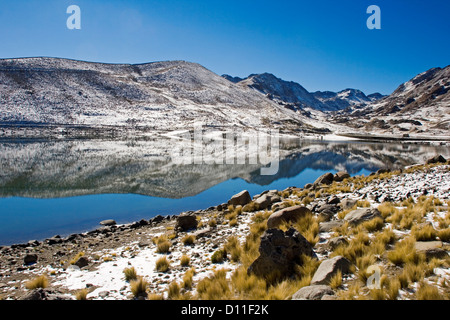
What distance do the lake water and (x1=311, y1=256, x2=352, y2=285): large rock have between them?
35.7ft

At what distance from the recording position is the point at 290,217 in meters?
8.34

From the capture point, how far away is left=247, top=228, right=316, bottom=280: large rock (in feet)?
17.1

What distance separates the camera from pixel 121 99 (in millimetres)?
89812

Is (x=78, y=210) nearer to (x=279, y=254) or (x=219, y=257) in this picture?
(x=219, y=257)

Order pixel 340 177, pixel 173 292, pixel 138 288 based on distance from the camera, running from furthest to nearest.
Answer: pixel 340 177 < pixel 138 288 < pixel 173 292

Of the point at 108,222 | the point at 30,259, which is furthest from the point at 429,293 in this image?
the point at 108,222

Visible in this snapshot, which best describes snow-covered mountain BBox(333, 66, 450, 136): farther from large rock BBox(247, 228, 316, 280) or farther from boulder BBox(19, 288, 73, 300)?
Answer: boulder BBox(19, 288, 73, 300)

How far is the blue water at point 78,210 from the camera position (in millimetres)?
11711

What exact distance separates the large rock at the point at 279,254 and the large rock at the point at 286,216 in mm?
2223

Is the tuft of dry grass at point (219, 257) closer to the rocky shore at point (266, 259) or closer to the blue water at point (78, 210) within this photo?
the rocky shore at point (266, 259)

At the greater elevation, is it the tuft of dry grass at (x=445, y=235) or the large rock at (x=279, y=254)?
the tuft of dry grass at (x=445, y=235)

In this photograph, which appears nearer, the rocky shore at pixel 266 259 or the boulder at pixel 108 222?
the rocky shore at pixel 266 259

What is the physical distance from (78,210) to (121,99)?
83959 millimetres

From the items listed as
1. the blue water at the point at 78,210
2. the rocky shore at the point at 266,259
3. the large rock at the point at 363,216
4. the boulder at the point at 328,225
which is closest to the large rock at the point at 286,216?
the rocky shore at the point at 266,259
